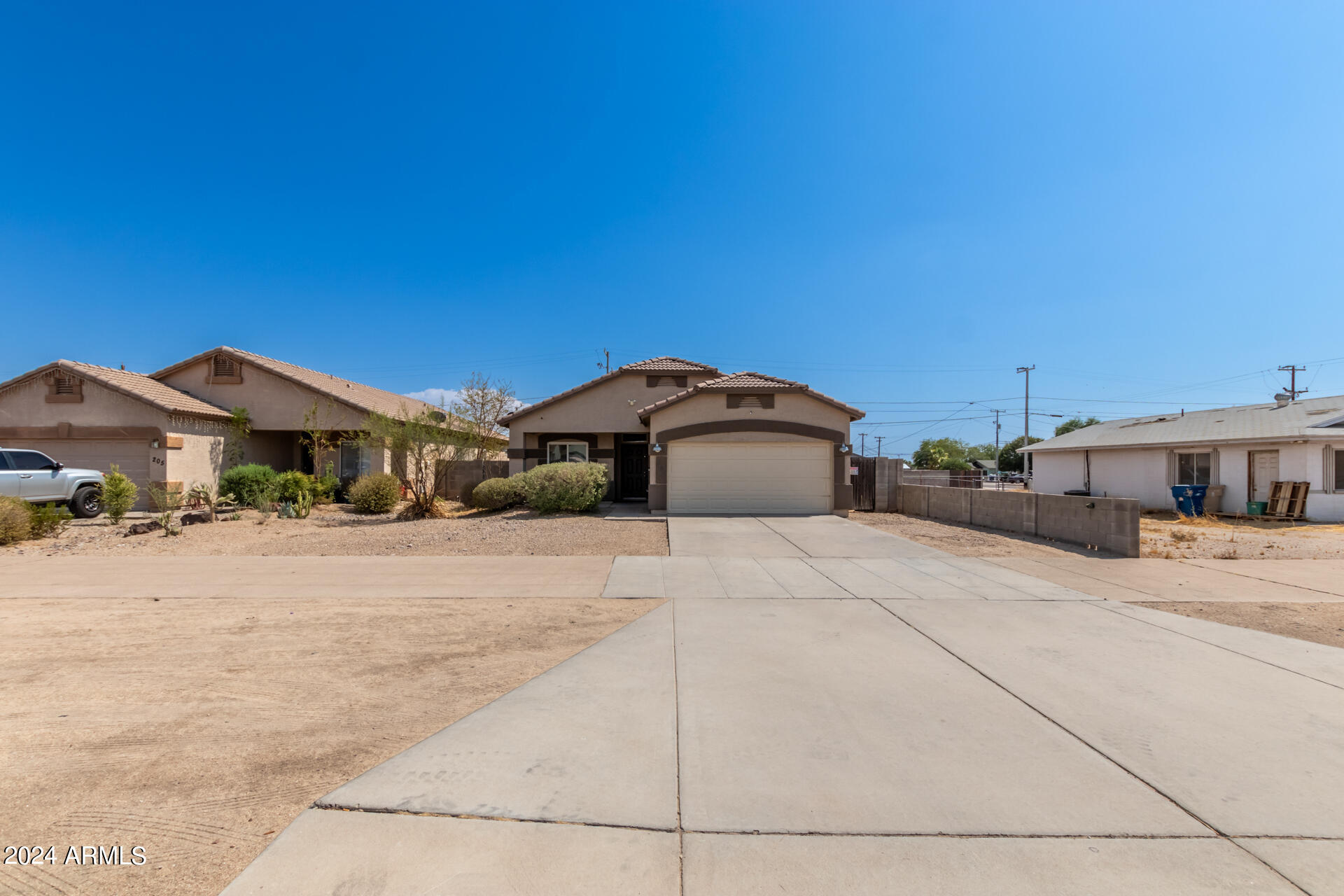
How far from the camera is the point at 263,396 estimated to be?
2261cm

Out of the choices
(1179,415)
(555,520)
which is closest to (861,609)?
(555,520)

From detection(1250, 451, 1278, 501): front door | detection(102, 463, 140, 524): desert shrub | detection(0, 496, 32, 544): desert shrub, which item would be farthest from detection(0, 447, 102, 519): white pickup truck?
detection(1250, 451, 1278, 501): front door

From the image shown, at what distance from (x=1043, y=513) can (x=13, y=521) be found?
71.8 ft

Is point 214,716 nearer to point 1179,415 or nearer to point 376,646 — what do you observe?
point 376,646

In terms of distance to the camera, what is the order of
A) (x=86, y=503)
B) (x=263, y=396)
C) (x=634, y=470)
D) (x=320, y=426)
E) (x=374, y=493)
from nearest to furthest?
1. (x=86, y=503)
2. (x=374, y=493)
3. (x=320, y=426)
4. (x=263, y=396)
5. (x=634, y=470)

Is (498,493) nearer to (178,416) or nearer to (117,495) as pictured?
(117,495)

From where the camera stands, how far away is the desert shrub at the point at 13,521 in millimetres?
12336

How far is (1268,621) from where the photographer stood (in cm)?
700

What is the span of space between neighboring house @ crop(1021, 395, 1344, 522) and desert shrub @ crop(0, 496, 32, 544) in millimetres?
31782

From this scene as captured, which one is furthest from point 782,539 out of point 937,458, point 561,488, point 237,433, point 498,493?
point 937,458

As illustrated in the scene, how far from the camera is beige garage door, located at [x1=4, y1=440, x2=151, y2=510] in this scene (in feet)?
63.5

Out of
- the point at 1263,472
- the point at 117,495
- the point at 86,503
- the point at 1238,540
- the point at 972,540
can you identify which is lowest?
the point at 1238,540

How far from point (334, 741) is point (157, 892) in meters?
1.31

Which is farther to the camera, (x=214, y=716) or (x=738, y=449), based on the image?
(x=738, y=449)
